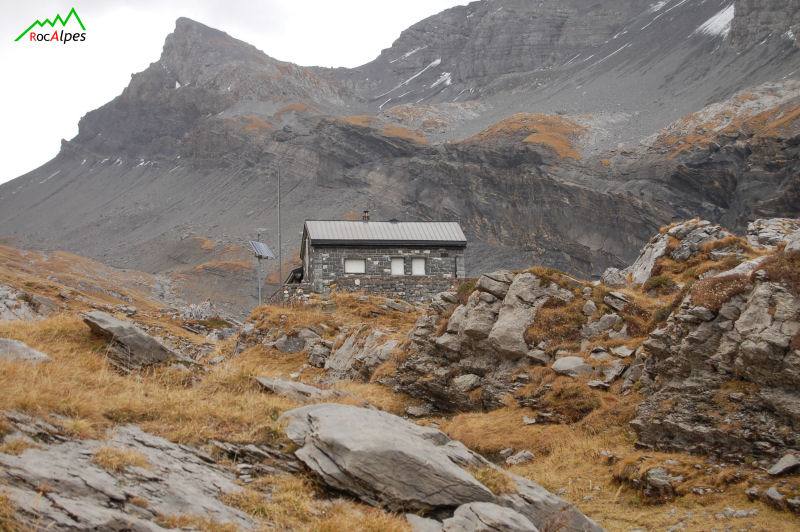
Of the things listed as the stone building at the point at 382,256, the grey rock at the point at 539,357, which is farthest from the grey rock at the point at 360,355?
the stone building at the point at 382,256

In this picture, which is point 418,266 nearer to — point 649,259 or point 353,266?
point 353,266

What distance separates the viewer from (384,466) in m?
9.24

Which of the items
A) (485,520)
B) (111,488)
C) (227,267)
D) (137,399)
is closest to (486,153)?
(227,267)

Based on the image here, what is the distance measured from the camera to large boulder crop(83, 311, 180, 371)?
13.8 m

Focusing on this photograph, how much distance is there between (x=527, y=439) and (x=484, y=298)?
552 cm

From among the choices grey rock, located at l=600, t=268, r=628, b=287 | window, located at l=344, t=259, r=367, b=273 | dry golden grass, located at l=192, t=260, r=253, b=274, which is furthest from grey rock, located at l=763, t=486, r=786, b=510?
dry golden grass, located at l=192, t=260, r=253, b=274

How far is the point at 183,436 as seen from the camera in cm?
1008

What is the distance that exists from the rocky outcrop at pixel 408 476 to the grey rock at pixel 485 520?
0.04ft

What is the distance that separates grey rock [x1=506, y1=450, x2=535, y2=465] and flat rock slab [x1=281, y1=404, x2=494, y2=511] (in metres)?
4.45

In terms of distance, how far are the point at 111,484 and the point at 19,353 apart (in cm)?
542

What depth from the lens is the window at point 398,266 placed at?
3650cm

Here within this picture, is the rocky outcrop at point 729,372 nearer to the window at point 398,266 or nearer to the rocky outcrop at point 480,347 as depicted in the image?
the rocky outcrop at point 480,347

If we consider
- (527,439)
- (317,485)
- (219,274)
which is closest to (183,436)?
(317,485)

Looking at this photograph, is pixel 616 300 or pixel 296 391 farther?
pixel 616 300
